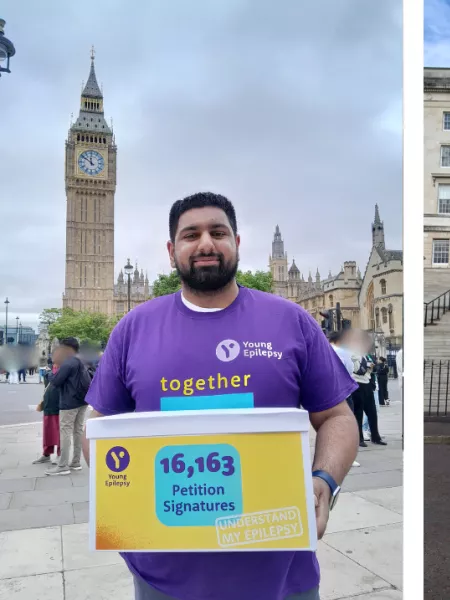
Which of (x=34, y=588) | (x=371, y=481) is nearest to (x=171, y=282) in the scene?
(x=34, y=588)

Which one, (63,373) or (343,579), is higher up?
(63,373)

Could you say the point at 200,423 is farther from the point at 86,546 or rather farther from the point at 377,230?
the point at 86,546

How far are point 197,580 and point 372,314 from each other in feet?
14.8

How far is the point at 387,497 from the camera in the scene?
3.71m

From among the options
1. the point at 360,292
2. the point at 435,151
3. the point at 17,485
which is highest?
the point at 435,151

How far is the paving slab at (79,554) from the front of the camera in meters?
2.55

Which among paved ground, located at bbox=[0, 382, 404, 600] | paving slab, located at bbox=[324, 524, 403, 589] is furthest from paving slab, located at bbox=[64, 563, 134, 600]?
paving slab, located at bbox=[324, 524, 403, 589]

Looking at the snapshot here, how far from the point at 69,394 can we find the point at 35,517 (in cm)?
182

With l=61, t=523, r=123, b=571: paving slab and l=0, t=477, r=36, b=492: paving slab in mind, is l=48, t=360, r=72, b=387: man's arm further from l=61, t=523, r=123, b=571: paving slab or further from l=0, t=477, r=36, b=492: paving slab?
l=61, t=523, r=123, b=571: paving slab

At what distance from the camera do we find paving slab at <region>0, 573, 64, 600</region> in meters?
2.30

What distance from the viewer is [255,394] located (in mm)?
1166

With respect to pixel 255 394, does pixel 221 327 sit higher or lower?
higher

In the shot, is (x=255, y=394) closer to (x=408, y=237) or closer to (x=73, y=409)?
(x=408, y=237)

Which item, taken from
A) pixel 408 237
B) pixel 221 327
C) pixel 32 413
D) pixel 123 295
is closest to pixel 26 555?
pixel 221 327
